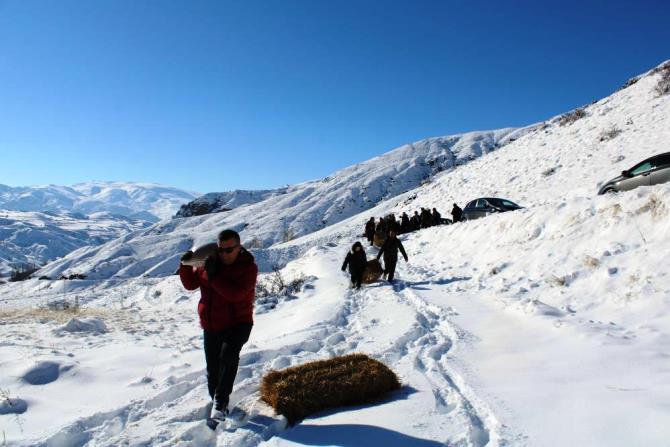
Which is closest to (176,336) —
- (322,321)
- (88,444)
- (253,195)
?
(322,321)

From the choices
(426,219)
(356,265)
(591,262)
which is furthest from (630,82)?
(591,262)

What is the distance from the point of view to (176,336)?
29.0 feet

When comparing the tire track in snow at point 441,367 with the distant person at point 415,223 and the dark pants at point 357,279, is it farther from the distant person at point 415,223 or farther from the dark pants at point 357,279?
the distant person at point 415,223

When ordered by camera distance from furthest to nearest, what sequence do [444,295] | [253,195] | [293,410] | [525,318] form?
[253,195], [444,295], [525,318], [293,410]

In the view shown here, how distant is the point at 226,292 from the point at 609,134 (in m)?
29.3

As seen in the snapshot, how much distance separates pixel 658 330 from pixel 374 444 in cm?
426

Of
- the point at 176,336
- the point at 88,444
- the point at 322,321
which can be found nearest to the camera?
the point at 88,444

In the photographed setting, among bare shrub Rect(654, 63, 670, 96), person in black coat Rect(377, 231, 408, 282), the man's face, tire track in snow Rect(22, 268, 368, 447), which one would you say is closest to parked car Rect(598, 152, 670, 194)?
person in black coat Rect(377, 231, 408, 282)

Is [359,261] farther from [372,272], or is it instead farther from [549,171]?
[549,171]

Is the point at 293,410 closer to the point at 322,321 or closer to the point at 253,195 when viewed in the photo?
the point at 322,321

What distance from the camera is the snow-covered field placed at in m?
3.43

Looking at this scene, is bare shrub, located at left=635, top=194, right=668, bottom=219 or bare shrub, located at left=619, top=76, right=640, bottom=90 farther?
bare shrub, located at left=619, top=76, right=640, bottom=90

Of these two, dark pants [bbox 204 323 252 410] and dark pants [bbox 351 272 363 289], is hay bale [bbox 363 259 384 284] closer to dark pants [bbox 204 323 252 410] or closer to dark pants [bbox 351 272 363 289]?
dark pants [bbox 351 272 363 289]

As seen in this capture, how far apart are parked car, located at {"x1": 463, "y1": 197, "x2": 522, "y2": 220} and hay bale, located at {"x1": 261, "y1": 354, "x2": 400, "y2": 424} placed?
15.5m
